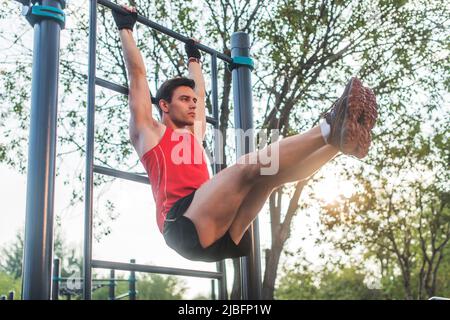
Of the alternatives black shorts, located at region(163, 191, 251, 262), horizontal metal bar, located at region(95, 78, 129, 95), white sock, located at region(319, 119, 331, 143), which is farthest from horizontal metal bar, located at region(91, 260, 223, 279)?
white sock, located at region(319, 119, 331, 143)

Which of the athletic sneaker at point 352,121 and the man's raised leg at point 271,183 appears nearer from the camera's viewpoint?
the athletic sneaker at point 352,121

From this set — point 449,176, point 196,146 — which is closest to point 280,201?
point 449,176

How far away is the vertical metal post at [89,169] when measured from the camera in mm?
2385

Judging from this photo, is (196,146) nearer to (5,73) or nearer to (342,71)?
(5,73)

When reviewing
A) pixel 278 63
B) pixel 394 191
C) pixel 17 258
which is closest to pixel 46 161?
pixel 278 63

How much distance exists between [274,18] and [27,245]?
5.67 m

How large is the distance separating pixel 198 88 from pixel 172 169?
0.74 meters

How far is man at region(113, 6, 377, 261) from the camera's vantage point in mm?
2316

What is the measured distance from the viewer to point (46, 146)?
7.86 feet

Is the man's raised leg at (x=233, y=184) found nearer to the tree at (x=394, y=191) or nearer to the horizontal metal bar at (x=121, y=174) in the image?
the horizontal metal bar at (x=121, y=174)

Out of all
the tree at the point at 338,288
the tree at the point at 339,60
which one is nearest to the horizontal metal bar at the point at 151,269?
the tree at the point at 339,60

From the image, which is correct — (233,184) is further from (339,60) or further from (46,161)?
(339,60)

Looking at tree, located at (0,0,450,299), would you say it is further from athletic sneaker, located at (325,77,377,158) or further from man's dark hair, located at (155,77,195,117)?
athletic sneaker, located at (325,77,377,158)

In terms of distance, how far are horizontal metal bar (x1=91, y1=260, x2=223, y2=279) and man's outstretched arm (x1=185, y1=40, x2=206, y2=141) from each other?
68cm
